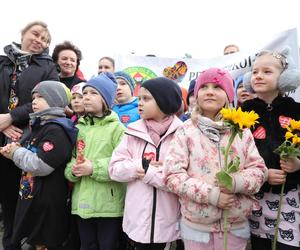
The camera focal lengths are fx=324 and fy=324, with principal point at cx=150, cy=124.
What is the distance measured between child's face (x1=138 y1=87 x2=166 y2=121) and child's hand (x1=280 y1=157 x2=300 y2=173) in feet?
3.15

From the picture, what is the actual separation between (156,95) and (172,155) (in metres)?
0.58

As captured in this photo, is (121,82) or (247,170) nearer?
(247,170)

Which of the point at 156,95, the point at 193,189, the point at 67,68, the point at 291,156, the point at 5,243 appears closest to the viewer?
the point at 291,156

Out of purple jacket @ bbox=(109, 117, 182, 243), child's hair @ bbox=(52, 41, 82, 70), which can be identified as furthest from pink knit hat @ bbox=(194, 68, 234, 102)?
child's hair @ bbox=(52, 41, 82, 70)

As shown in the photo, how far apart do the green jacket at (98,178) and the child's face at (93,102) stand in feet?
0.24

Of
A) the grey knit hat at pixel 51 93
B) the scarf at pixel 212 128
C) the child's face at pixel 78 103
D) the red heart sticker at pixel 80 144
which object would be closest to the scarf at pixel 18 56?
the grey knit hat at pixel 51 93

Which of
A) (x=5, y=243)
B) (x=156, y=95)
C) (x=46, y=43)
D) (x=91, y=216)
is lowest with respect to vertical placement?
(x=5, y=243)

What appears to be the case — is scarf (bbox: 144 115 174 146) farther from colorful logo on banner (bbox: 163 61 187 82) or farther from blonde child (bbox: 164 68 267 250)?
colorful logo on banner (bbox: 163 61 187 82)

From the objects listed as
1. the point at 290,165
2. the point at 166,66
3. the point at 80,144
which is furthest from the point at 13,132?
the point at 166,66

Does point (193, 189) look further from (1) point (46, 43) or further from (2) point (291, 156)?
(1) point (46, 43)

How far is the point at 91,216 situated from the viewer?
2.51 meters

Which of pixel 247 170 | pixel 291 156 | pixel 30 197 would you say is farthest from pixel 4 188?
pixel 291 156

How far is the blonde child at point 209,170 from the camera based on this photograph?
1960 millimetres

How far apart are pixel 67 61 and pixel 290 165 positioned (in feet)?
9.49
